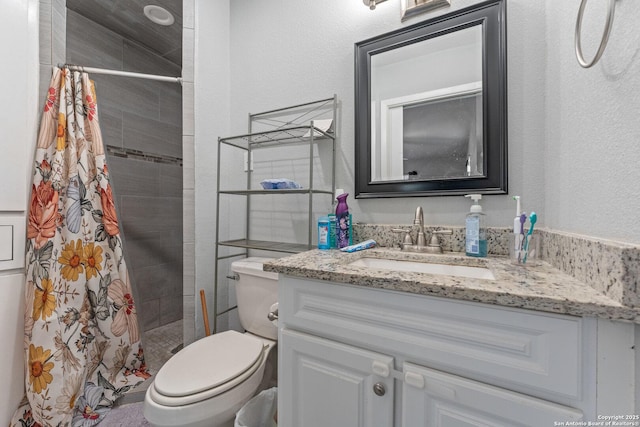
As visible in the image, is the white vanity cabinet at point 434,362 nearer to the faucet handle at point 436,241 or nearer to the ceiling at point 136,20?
the faucet handle at point 436,241

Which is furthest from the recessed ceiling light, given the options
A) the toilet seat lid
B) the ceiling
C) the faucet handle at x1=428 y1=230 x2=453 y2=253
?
the faucet handle at x1=428 y1=230 x2=453 y2=253

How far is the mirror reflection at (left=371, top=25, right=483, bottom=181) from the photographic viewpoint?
43.8 inches

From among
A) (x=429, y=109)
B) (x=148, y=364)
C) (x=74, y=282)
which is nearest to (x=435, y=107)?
(x=429, y=109)

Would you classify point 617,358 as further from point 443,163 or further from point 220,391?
point 220,391

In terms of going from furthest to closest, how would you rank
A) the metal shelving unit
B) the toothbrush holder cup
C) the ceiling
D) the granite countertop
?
1. the ceiling
2. the metal shelving unit
3. the toothbrush holder cup
4. the granite countertop

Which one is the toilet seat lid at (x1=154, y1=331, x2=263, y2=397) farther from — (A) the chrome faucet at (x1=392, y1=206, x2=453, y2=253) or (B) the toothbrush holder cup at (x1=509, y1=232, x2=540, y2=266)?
(B) the toothbrush holder cup at (x1=509, y1=232, x2=540, y2=266)

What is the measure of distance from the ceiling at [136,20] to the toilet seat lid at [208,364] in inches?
82.5

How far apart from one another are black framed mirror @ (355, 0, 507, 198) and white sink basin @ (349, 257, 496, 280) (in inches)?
13.0

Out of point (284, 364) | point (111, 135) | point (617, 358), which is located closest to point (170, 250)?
point (111, 135)

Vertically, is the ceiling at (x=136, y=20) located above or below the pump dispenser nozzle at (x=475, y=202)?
above

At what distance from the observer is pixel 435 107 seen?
46.3 inches

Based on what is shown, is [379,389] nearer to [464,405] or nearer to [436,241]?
[464,405]

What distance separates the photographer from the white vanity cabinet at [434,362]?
518 mm

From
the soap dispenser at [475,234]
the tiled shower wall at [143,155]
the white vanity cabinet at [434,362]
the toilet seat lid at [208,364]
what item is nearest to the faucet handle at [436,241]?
the soap dispenser at [475,234]
